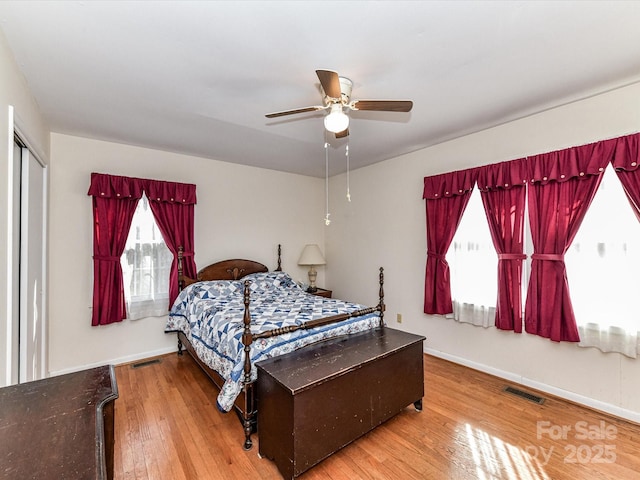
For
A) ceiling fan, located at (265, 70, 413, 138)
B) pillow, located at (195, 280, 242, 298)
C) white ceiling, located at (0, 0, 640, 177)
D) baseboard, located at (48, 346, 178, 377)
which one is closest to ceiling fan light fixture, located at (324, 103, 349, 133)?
ceiling fan, located at (265, 70, 413, 138)

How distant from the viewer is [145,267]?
3.59 metres

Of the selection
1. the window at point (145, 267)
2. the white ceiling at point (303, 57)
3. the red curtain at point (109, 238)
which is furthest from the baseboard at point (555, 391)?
the red curtain at point (109, 238)

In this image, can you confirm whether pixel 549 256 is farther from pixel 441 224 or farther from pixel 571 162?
pixel 441 224

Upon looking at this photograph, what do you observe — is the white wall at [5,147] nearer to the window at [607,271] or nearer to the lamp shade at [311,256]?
the lamp shade at [311,256]

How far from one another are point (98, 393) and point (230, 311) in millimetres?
1594

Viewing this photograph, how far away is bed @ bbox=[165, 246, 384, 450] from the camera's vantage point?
2.04m

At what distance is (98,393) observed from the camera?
1.21 m

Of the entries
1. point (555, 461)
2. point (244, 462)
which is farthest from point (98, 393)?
point (555, 461)

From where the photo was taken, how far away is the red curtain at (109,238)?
3.25 metres

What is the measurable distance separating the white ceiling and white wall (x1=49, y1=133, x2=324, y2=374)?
52 centimetres

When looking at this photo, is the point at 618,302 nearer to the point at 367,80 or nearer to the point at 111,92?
the point at 367,80

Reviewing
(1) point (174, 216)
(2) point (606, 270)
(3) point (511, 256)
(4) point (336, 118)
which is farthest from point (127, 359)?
(2) point (606, 270)

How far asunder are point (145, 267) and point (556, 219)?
4.29 m

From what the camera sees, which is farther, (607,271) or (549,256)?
(549,256)
